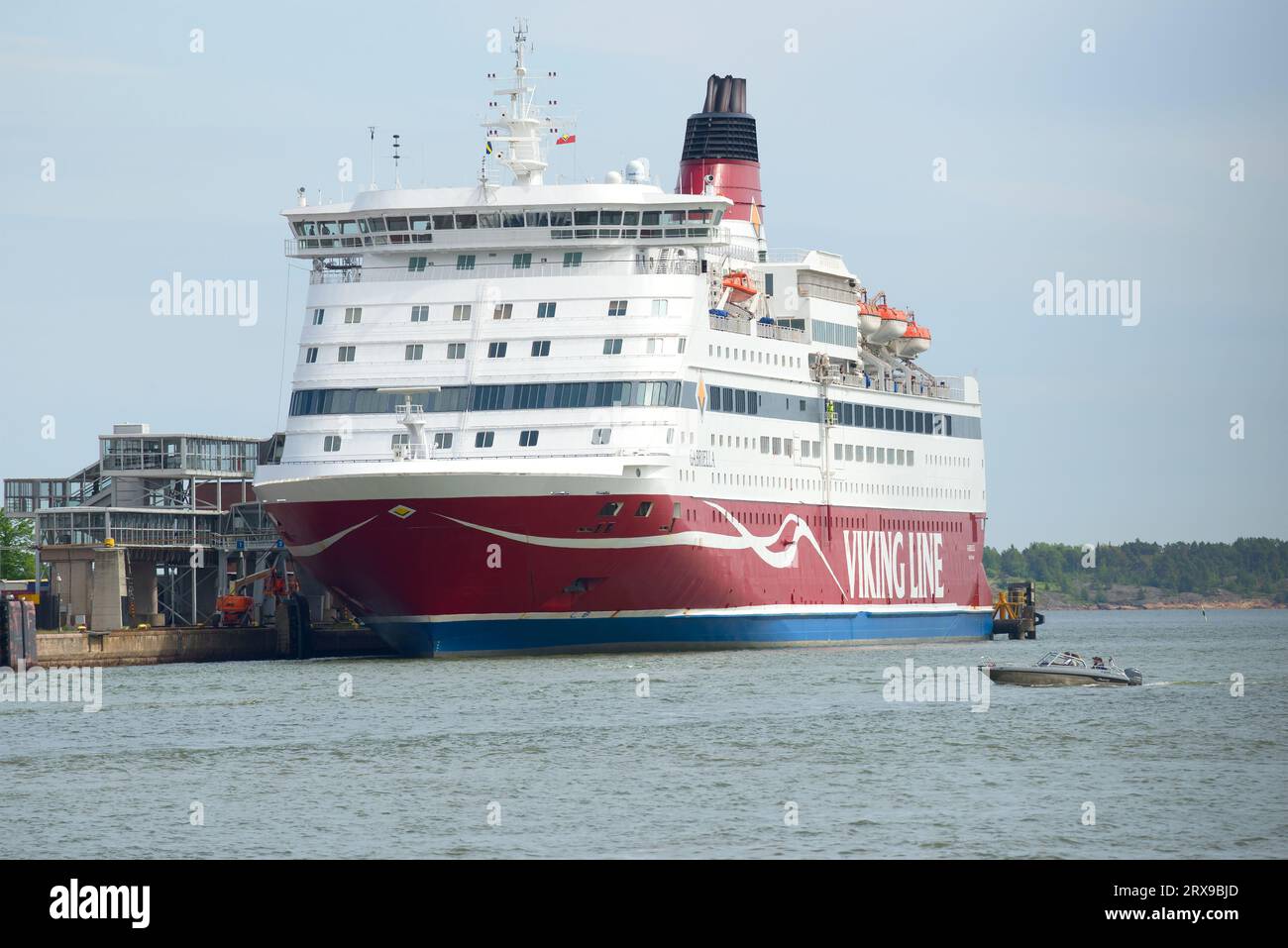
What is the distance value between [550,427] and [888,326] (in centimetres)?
2525

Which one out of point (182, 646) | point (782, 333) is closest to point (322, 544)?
point (182, 646)

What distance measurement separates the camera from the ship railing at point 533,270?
5881cm

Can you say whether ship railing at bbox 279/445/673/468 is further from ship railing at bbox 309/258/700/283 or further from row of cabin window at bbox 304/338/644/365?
ship railing at bbox 309/258/700/283

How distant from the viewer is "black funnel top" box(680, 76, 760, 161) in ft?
258

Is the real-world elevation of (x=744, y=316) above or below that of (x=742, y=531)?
above

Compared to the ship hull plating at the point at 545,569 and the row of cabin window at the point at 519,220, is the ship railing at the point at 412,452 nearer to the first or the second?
the ship hull plating at the point at 545,569

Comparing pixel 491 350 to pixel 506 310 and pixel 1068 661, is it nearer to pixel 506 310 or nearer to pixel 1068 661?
pixel 506 310

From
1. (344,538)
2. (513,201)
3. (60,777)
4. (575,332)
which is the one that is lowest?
(60,777)

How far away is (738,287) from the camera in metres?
65.7

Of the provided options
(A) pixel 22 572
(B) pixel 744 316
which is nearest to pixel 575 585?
(B) pixel 744 316
